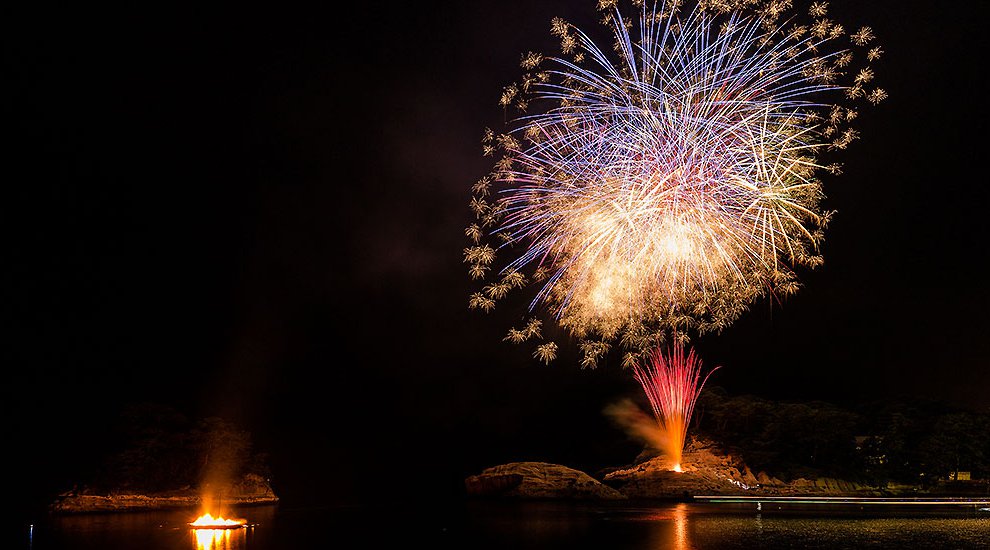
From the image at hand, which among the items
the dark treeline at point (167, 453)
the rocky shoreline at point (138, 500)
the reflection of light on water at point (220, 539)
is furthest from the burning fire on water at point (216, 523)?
the dark treeline at point (167, 453)

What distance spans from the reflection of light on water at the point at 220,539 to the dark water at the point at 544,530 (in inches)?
1.6

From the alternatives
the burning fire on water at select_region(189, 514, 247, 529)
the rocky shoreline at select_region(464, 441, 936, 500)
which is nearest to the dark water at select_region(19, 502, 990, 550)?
the burning fire on water at select_region(189, 514, 247, 529)

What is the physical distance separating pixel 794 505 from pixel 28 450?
52.4m

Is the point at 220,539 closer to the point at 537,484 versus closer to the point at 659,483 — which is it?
the point at 537,484

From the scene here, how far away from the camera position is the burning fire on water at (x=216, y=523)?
34656mm

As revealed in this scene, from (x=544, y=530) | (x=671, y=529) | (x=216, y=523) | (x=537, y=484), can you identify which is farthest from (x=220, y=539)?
(x=537, y=484)

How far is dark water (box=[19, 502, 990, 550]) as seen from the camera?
95.3 feet

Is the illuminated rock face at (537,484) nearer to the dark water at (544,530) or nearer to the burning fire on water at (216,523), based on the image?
the dark water at (544,530)

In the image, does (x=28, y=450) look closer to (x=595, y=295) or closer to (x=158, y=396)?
(x=158, y=396)

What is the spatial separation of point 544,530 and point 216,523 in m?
15.4

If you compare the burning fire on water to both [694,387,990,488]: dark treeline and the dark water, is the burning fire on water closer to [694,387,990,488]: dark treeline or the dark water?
the dark water

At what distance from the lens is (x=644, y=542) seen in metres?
28.9

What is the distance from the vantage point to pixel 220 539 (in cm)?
3100

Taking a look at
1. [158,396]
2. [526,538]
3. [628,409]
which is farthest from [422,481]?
[526,538]
